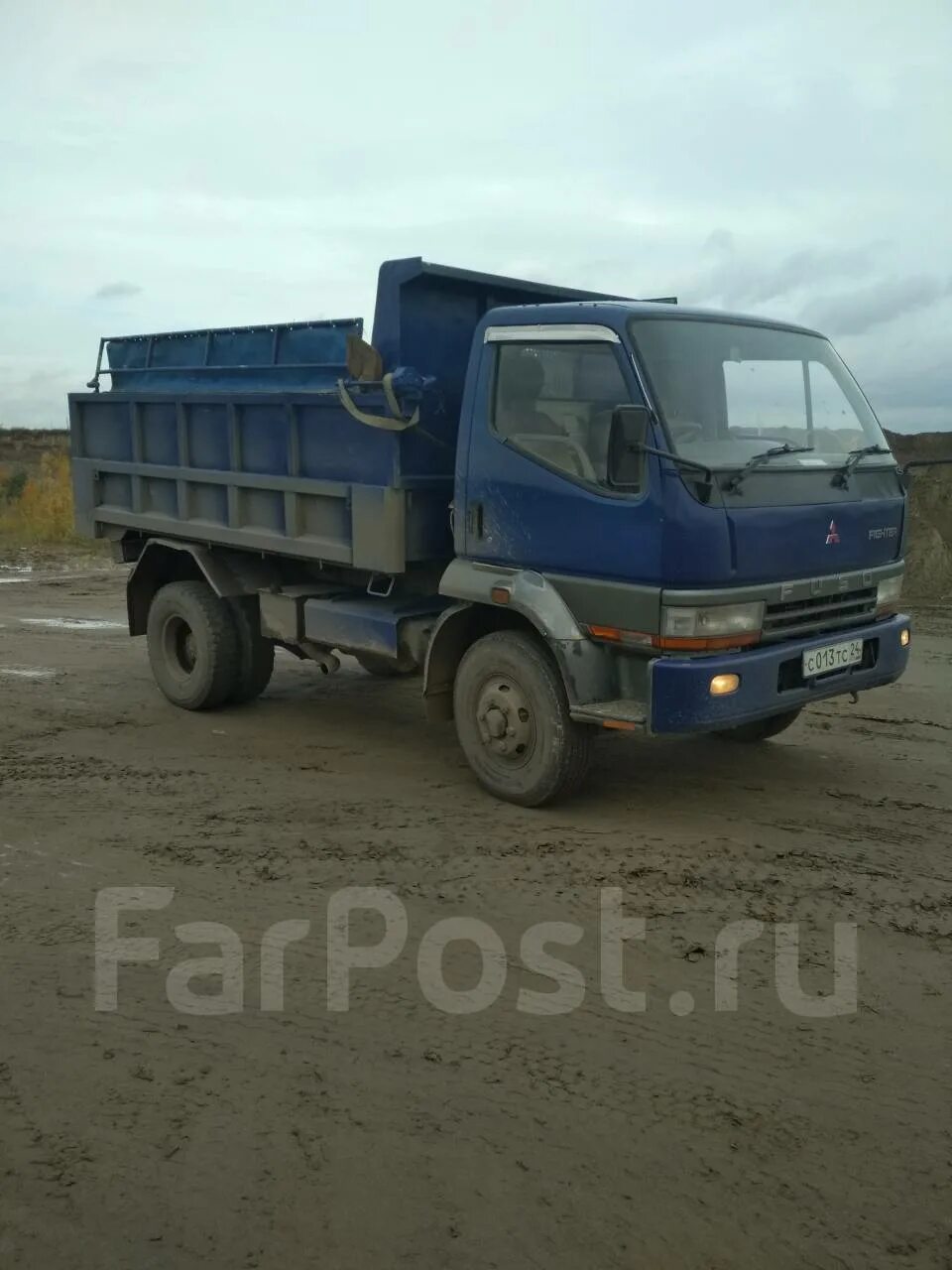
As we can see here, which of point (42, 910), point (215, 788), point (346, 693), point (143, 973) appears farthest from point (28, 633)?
point (143, 973)

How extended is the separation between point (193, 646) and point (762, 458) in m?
4.19

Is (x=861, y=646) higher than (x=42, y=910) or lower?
higher

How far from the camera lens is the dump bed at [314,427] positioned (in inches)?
231

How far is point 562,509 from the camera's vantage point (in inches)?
205

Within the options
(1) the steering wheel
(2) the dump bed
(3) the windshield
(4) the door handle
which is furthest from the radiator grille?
(2) the dump bed

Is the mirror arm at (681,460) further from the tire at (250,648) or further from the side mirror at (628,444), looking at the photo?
the tire at (250,648)

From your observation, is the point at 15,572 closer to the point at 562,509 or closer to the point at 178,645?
the point at 178,645

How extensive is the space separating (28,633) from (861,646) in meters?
7.67

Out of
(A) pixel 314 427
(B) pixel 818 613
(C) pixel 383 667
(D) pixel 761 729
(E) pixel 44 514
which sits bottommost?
(D) pixel 761 729

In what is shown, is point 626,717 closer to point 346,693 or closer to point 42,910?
point 42,910

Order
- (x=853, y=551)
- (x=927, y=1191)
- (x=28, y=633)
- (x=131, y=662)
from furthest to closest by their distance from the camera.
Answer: (x=28, y=633)
(x=131, y=662)
(x=853, y=551)
(x=927, y=1191)

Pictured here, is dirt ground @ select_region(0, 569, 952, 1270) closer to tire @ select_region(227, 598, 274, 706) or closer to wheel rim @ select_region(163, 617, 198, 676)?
tire @ select_region(227, 598, 274, 706)

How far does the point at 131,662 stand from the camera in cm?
922

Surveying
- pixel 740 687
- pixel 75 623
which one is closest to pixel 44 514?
pixel 75 623
